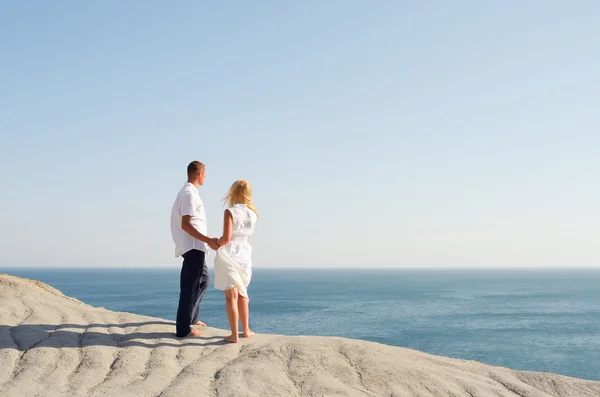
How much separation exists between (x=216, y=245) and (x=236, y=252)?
361 millimetres

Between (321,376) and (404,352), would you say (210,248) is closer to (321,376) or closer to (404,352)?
(321,376)

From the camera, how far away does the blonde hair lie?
24.8ft

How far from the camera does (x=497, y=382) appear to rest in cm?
659

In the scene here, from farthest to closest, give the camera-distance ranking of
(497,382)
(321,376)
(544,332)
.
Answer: (544,332) → (497,382) → (321,376)

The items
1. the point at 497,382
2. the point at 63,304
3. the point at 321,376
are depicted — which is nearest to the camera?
the point at 321,376

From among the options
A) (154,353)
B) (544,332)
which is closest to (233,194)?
(154,353)

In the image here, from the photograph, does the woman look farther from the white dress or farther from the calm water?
the calm water

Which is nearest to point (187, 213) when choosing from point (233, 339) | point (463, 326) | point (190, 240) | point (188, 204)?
point (188, 204)

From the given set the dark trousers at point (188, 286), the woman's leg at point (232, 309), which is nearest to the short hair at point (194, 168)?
the dark trousers at point (188, 286)

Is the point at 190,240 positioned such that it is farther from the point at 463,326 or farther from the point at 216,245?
the point at 463,326

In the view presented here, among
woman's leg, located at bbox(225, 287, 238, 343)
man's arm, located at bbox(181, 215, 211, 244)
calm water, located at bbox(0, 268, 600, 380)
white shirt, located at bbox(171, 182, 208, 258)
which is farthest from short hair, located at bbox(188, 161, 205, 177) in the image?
calm water, located at bbox(0, 268, 600, 380)

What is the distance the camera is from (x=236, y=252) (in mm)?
7562

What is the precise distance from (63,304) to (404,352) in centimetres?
582

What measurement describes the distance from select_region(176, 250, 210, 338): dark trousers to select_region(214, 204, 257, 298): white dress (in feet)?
1.01
